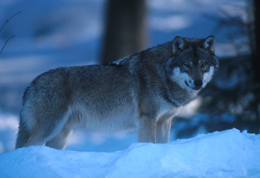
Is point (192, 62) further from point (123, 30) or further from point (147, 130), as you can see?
point (123, 30)

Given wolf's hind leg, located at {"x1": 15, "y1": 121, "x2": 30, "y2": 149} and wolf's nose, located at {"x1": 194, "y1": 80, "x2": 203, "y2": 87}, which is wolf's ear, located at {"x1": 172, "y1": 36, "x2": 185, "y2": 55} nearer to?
wolf's nose, located at {"x1": 194, "y1": 80, "x2": 203, "y2": 87}

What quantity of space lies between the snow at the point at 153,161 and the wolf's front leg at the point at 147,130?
59.3 inches

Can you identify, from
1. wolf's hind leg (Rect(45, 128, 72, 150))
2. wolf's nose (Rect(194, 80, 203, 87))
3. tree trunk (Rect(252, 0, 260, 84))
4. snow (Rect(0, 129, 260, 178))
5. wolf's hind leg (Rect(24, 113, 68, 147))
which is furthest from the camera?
tree trunk (Rect(252, 0, 260, 84))

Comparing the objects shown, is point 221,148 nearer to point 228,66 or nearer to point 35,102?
point 35,102

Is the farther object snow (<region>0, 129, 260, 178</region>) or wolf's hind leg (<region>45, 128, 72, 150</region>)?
wolf's hind leg (<region>45, 128, 72, 150</region>)

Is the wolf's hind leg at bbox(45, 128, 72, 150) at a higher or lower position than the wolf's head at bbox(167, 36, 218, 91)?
lower

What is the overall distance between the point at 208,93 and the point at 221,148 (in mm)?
4486

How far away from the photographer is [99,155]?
10.2ft

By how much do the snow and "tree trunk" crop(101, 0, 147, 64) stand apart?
4.51 m

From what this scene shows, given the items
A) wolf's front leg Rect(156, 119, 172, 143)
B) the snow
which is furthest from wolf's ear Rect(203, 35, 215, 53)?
the snow

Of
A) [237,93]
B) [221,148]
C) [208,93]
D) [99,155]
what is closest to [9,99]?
[208,93]

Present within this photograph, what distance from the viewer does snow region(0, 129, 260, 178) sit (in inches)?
111

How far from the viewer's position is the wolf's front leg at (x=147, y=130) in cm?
461

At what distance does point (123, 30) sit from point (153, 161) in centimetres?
501
